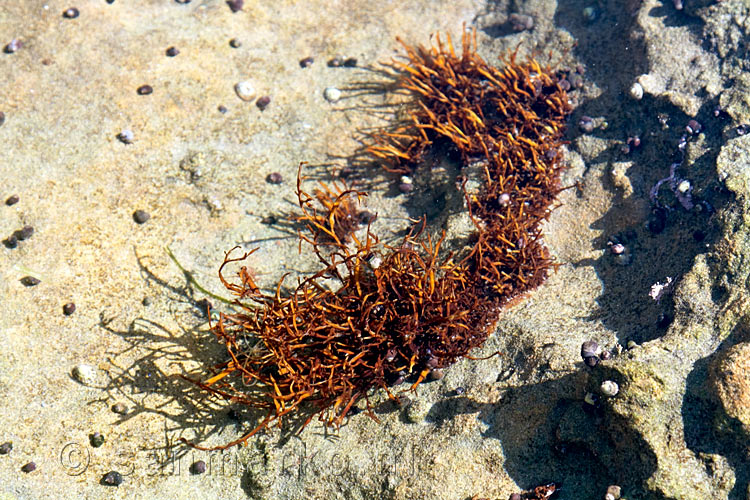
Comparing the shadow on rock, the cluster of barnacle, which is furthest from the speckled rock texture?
the cluster of barnacle

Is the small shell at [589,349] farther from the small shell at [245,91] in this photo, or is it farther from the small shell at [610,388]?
the small shell at [245,91]

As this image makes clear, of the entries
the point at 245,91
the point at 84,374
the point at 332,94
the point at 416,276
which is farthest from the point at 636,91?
the point at 84,374

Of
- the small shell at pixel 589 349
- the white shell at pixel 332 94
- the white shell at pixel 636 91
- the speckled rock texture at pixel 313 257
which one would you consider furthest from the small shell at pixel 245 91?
the small shell at pixel 589 349

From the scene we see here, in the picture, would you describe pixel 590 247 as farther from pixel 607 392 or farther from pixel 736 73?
pixel 736 73

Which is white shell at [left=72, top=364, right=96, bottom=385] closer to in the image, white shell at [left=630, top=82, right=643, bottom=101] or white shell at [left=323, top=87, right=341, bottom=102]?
white shell at [left=323, top=87, right=341, bottom=102]

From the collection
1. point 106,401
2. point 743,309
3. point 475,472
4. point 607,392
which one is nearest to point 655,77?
point 743,309

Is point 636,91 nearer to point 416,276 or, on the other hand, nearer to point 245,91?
point 416,276

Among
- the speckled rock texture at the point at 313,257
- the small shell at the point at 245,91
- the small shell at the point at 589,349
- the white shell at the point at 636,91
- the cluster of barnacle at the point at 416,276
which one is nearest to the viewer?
the speckled rock texture at the point at 313,257
